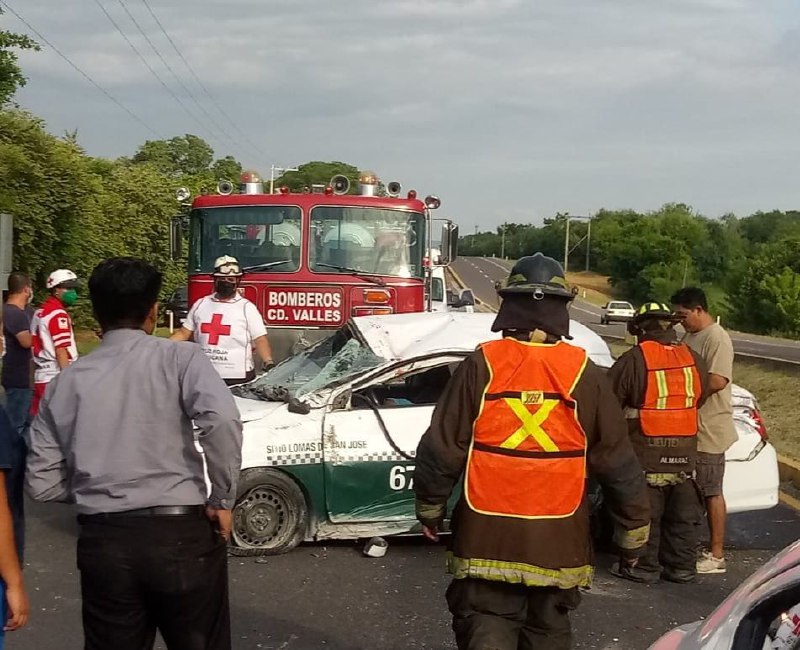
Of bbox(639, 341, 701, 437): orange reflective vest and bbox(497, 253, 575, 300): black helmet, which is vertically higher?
bbox(497, 253, 575, 300): black helmet

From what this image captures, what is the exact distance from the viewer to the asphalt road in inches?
209

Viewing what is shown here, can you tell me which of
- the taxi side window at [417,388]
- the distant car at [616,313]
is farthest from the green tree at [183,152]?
the taxi side window at [417,388]

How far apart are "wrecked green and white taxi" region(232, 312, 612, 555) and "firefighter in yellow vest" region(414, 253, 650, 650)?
3.07 metres

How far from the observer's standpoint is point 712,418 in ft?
21.5

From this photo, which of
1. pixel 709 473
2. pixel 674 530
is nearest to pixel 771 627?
pixel 674 530

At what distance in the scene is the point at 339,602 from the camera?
5.90 meters

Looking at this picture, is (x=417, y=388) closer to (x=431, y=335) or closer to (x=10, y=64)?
(x=431, y=335)

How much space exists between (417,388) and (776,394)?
8.85 m

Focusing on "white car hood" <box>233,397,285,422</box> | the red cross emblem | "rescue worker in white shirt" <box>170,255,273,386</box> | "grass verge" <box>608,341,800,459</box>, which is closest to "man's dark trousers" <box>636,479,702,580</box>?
"white car hood" <box>233,397,285,422</box>

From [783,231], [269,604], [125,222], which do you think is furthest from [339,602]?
[783,231]

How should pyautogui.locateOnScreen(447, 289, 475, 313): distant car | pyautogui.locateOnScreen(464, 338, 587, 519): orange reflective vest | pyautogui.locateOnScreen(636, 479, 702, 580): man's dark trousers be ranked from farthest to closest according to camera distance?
1. pyautogui.locateOnScreen(447, 289, 475, 313): distant car
2. pyautogui.locateOnScreen(636, 479, 702, 580): man's dark trousers
3. pyautogui.locateOnScreen(464, 338, 587, 519): orange reflective vest

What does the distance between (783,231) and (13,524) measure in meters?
130

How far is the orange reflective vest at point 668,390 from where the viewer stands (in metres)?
5.99

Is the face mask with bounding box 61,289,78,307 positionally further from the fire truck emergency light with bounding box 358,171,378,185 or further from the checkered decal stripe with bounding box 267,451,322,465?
the fire truck emergency light with bounding box 358,171,378,185
